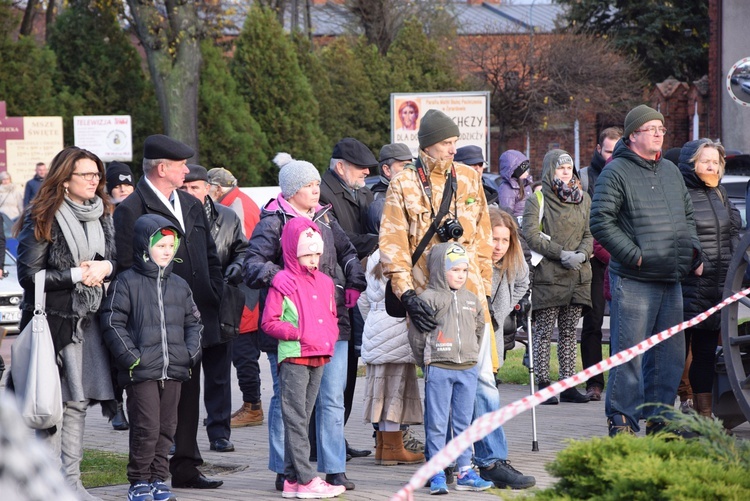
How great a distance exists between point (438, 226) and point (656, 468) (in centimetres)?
279

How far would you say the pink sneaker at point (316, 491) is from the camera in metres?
6.05

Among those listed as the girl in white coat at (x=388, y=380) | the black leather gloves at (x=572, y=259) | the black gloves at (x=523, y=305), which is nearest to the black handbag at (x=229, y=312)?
the girl in white coat at (x=388, y=380)

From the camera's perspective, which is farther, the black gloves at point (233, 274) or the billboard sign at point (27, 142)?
the billboard sign at point (27, 142)

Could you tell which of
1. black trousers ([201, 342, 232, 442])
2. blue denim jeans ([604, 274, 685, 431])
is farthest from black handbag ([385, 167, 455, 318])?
black trousers ([201, 342, 232, 442])

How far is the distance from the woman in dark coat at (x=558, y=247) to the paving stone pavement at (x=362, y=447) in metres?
0.74

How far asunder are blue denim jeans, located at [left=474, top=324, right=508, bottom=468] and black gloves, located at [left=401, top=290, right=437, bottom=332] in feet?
1.30

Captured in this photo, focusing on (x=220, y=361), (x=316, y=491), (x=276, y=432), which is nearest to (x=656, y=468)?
(x=316, y=491)

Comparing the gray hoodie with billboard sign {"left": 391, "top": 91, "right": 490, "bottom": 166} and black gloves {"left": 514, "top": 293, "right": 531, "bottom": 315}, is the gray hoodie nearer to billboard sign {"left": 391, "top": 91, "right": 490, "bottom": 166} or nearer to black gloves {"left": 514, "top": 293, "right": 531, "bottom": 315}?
black gloves {"left": 514, "top": 293, "right": 531, "bottom": 315}

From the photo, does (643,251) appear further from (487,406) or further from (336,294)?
(336,294)

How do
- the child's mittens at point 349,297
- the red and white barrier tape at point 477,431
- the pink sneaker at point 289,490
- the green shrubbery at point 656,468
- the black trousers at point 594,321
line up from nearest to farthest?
the green shrubbery at point 656,468
the red and white barrier tape at point 477,431
the pink sneaker at point 289,490
the child's mittens at point 349,297
the black trousers at point 594,321

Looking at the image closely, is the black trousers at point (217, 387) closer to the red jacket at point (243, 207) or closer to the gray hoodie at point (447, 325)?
the red jacket at point (243, 207)

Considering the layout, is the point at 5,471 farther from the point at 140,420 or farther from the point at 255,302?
the point at 255,302

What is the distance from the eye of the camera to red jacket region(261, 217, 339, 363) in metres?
6.00

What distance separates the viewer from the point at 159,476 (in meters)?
6.04
